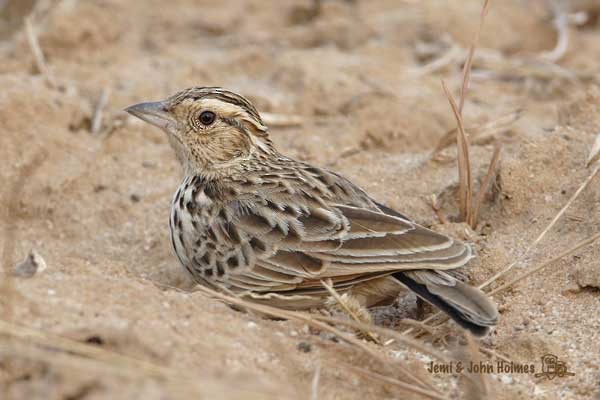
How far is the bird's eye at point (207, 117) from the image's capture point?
18.7ft

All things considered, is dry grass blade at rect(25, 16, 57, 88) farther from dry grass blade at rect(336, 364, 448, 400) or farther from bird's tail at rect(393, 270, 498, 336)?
dry grass blade at rect(336, 364, 448, 400)

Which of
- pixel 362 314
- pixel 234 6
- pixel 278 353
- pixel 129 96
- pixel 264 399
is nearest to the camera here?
pixel 264 399

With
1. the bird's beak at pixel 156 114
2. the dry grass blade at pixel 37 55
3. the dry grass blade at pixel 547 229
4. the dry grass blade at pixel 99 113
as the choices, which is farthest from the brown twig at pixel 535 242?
the dry grass blade at pixel 37 55

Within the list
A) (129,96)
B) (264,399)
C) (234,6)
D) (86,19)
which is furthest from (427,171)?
(234,6)

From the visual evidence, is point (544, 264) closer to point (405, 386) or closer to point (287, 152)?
point (405, 386)

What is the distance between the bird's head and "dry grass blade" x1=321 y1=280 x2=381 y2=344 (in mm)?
1254

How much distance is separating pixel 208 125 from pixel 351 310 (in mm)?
1606

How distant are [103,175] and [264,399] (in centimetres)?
426

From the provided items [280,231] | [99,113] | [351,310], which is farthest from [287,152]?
[351,310]

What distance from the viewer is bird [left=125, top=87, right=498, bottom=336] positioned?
484cm

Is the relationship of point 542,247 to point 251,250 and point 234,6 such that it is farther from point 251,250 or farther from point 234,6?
point 234,6

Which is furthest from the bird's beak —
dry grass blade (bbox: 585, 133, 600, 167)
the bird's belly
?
dry grass blade (bbox: 585, 133, 600, 167)

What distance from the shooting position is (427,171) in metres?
6.77

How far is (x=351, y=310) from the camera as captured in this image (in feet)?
15.8
